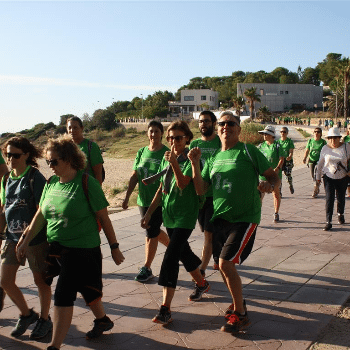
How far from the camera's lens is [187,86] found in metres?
150

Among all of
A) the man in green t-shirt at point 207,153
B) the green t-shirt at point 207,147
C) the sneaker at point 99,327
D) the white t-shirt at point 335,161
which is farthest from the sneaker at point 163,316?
the white t-shirt at point 335,161

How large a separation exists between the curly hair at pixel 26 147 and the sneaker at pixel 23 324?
4.23 ft

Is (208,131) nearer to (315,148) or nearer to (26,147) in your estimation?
(26,147)

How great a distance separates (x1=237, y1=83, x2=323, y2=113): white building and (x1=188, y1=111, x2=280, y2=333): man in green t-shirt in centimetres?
10726

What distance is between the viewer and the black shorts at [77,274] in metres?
3.97

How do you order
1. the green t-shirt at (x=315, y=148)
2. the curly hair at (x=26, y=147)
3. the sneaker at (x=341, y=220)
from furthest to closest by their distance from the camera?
the green t-shirt at (x=315, y=148)
the sneaker at (x=341, y=220)
the curly hair at (x=26, y=147)

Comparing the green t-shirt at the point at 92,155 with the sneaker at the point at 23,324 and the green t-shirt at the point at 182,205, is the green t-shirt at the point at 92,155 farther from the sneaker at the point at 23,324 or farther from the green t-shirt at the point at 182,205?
the sneaker at the point at 23,324

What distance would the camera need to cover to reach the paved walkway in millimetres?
4352

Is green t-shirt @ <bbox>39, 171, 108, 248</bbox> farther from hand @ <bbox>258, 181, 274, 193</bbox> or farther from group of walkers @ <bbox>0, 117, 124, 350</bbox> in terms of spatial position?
hand @ <bbox>258, 181, 274, 193</bbox>

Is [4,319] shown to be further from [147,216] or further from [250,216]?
[250,216]

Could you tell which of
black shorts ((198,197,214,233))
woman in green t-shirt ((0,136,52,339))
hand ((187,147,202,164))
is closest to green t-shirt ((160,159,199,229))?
hand ((187,147,202,164))

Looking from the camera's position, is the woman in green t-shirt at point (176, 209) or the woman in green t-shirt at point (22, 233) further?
the woman in green t-shirt at point (176, 209)

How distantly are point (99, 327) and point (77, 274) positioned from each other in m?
0.58

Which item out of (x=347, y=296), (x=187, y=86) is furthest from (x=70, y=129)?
(x=187, y=86)
